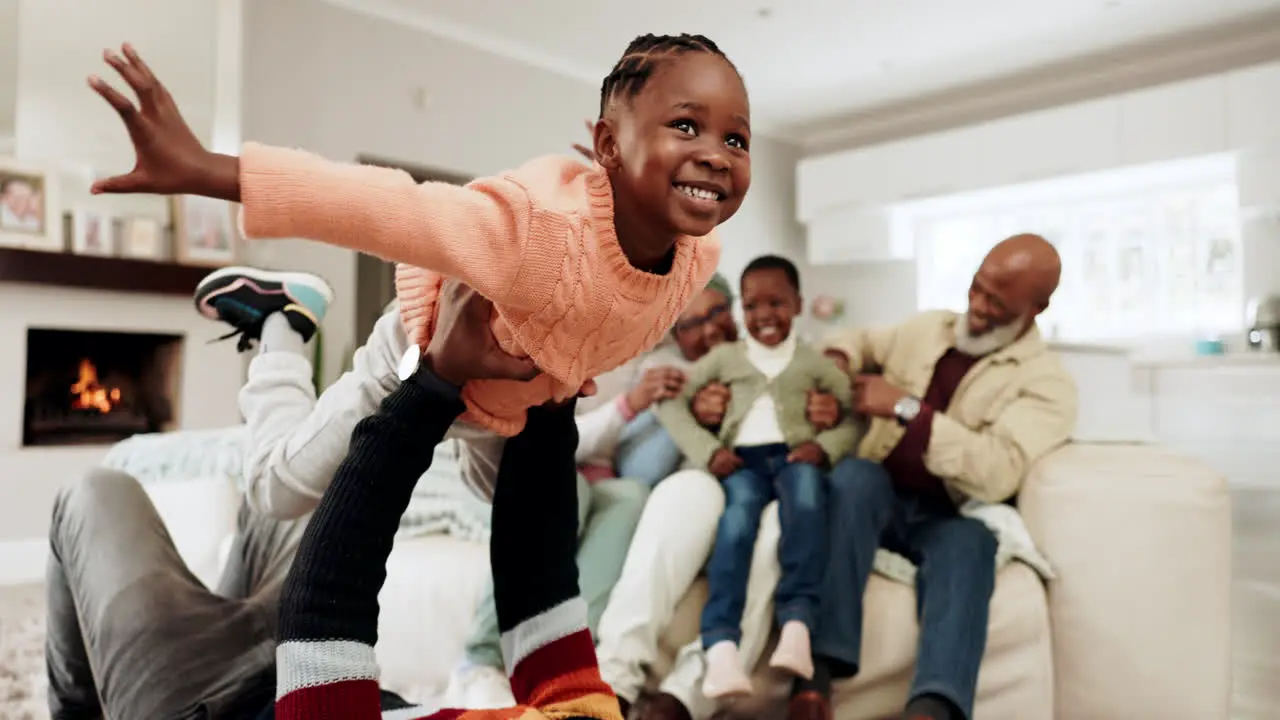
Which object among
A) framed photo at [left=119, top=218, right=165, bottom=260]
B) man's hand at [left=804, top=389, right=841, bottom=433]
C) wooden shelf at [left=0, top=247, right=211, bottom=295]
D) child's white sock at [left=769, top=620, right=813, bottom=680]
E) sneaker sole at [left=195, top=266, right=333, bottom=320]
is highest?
framed photo at [left=119, top=218, right=165, bottom=260]

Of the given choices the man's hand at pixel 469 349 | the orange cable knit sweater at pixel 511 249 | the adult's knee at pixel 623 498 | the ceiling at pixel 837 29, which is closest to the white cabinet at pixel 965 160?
the ceiling at pixel 837 29

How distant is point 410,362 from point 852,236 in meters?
4.78

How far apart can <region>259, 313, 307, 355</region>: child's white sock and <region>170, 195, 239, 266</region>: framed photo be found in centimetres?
278

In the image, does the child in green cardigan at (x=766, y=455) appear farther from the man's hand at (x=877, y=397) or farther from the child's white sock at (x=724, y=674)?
the man's hand at (x=877, y=397)

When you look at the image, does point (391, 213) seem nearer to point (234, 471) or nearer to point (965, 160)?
point (234, 471)

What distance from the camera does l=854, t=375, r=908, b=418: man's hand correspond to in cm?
156

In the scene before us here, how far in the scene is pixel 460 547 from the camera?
149 cm

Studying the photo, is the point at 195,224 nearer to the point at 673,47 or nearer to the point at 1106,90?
the point at 673,47

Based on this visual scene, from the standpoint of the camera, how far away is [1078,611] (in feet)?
4.55

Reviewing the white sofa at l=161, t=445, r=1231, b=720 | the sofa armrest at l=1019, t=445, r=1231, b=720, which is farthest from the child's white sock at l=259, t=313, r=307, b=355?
the sofa armrest at l=1019, t=445, r=1231, b=720

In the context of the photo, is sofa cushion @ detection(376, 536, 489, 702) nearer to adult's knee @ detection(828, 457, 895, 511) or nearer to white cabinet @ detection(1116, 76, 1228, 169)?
adult's knee @ detection(828, 457, 895, 511)

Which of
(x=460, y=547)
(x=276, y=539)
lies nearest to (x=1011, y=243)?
(x=460, y=547)

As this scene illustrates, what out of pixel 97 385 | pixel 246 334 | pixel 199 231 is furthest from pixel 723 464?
pixel 97 385

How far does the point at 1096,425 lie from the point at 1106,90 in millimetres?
3422
